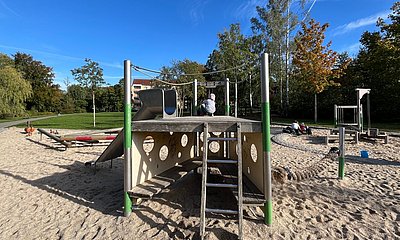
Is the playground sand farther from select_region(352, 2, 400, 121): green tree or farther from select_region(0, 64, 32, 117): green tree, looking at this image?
select_region(0, 64, 32, 117): green tree

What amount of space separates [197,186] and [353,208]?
2829 millimetres

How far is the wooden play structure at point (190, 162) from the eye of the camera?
11.2 ft

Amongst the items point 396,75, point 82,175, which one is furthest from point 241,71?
point 82,175

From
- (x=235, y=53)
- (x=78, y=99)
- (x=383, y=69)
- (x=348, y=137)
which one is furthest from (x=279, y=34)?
(x=78, y=99)

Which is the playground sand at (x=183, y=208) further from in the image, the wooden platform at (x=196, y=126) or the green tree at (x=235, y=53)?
the green tree at (x=235, y=53)

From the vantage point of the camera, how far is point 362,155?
25.7 feet

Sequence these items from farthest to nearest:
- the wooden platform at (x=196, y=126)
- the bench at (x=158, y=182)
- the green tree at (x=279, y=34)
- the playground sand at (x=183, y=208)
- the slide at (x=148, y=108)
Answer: the green tree at (x=279, y=34) → the slide at (x=148, y=108) → the bench at (x=158, y=182) → the wooden platform at (x=196, y=126) → the playground sand at (x=183, y=208)

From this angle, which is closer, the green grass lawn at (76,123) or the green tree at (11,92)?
the green grass lawn at (76,123)

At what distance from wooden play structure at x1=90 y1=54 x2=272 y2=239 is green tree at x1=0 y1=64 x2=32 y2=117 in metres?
32.7

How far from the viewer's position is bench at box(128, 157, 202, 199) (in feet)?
12.4

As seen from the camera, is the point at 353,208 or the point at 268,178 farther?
the point at 353,208

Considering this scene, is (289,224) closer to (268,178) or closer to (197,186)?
(268,178)

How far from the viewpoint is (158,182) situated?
4.31 m

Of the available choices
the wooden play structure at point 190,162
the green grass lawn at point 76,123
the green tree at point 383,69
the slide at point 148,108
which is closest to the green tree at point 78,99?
the green grass lawn at point 76,123
